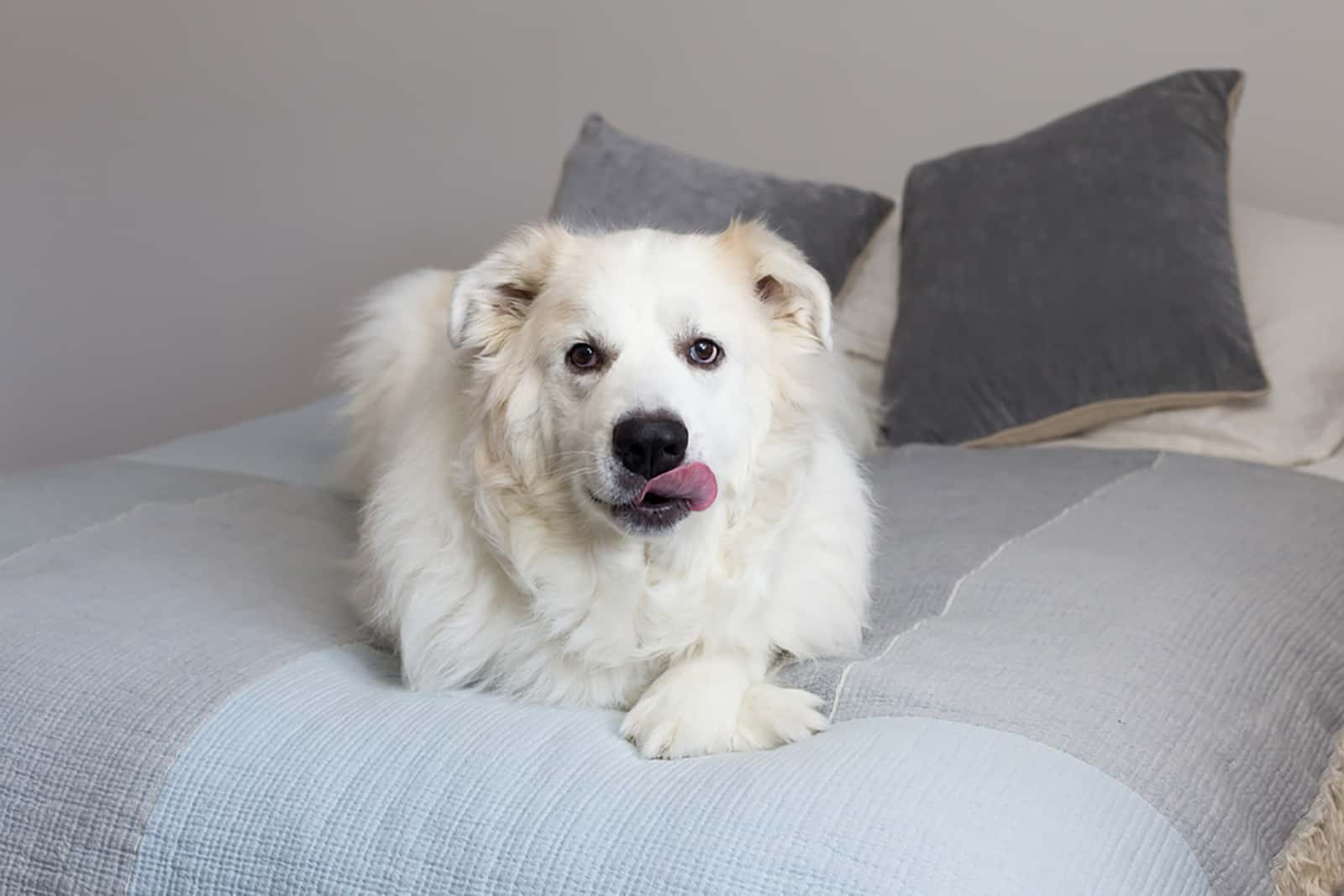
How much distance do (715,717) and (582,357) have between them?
458 millimetres

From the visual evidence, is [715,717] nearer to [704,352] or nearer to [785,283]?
[704,352]

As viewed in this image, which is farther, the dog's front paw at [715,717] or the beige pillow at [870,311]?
the beige pillow at [870,311]

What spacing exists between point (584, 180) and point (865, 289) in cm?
68

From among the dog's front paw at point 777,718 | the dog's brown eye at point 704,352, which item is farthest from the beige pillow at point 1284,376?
the dog's front paw at point 777,718

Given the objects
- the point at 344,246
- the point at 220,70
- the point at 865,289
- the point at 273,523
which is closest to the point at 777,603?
the point at 273,523

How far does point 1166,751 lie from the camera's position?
4.73 ft

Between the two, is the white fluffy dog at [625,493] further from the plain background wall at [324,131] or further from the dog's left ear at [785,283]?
the plain background wall at [324,131]

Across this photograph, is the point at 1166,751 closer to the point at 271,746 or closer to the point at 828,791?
the point at 828,791

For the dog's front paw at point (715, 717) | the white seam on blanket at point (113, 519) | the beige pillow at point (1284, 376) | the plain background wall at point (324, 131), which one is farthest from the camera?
the plain background wall at point (324, 131)

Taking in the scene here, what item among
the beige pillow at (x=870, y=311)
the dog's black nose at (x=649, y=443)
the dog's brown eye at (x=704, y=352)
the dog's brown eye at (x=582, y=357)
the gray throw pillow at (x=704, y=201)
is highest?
the dog's brown eye at (x=704, y=352)

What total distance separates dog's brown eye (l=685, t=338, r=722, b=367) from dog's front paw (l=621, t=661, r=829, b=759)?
372mm

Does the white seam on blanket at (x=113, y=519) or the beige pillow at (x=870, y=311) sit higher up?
the beige pillow at (x=870, y=311)

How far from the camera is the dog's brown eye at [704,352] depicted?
167 centimetres

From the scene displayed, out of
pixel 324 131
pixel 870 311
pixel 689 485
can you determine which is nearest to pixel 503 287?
→ pixel 689 485
